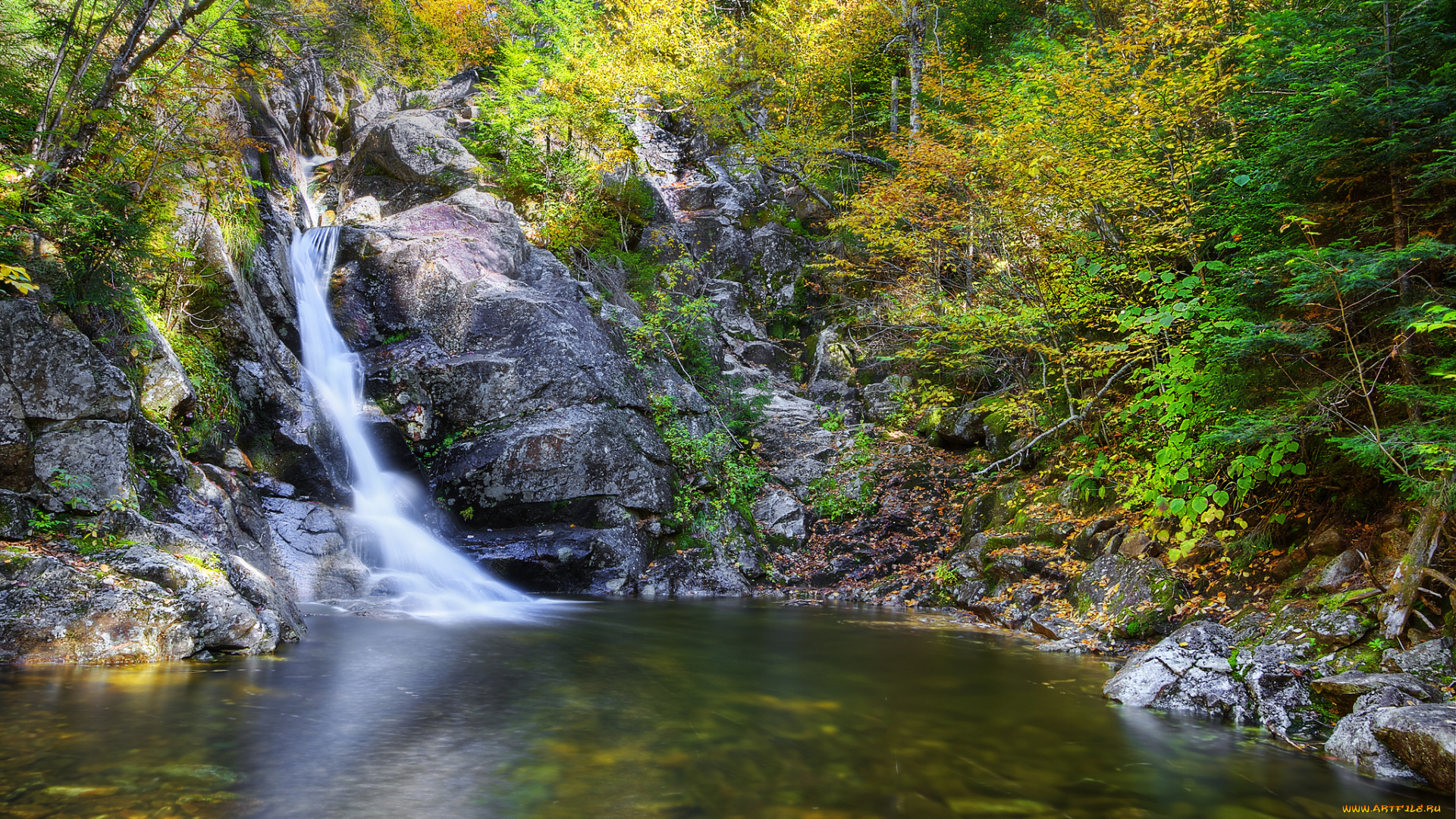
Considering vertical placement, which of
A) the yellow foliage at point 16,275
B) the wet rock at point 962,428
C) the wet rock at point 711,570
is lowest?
the wet rock at point 711,570

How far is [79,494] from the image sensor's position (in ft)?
17.8

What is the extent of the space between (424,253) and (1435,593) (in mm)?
13619

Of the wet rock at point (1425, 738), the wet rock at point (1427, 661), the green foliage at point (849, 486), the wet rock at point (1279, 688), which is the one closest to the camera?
the wet rock at point (1425, 738)

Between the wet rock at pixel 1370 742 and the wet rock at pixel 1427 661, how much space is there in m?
0.34

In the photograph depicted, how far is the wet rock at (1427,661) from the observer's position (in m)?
3.97

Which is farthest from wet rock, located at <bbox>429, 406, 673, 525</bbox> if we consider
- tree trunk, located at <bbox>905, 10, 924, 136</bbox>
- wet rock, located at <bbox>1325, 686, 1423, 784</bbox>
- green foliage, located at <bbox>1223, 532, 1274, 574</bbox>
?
tree trunk, located at <bbox>905, 10, 924, 136</bbox>

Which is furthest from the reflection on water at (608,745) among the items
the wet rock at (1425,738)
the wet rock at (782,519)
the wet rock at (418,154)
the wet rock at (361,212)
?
the wet rock at (418,154)

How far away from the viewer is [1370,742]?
3.51 m

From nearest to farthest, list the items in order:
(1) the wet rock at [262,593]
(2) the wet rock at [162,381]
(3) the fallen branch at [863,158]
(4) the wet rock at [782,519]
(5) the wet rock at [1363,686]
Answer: (5) the wet rock at [1363,686] < (1) the wet rock at [262,593] < (2) the wet rock at [162,381] < (4) the wet rock at [782,519] < (3) the fallen branch at [863,158]

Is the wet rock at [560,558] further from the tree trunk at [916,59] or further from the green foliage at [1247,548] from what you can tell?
the tree trunk at [916,59]

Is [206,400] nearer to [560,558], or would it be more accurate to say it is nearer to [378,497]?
[378,497]

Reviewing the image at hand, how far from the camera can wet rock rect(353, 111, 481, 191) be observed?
14.8 metres

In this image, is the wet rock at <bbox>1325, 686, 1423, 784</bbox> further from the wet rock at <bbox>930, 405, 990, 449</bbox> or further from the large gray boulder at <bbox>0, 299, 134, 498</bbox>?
the large gray boulder at <bbox>0, 299, 134, 498</bbox>

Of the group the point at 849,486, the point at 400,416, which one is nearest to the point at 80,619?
the point at 400,416
